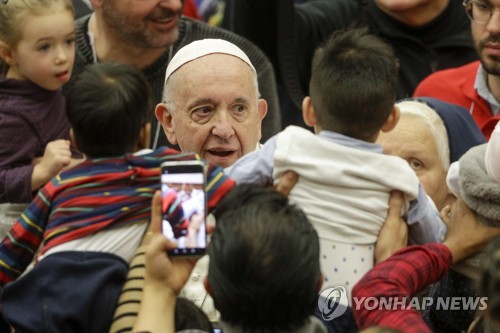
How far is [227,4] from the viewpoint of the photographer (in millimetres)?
6273

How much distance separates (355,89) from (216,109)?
0.80m

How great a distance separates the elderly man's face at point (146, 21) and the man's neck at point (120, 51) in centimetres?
3

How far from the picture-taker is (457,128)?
12.7 ft

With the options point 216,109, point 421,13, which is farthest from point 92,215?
point 421,13

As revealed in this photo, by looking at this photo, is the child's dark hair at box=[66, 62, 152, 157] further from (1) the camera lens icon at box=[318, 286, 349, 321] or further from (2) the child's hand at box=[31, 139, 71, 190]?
(2) the child's hand at box=[31, 139, 71, 190]

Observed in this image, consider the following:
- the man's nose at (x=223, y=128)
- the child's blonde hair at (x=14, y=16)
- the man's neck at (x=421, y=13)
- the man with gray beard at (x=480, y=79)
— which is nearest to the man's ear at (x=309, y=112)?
the man's nose at (x=223, y=128)

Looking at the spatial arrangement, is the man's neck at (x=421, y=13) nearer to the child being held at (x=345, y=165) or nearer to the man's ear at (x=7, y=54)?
the man's ear at (x=7, y=54)

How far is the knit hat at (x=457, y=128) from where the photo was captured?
384cm

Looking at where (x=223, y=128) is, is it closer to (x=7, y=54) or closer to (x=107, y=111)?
(x=107, y=111)

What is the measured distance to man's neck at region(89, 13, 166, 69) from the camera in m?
4.95

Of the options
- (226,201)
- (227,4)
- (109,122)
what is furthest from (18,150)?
(227,4)

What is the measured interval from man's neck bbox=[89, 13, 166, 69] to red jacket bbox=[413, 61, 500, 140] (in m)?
1.14

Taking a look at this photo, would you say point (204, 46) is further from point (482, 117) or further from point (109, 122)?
point (482, 117)

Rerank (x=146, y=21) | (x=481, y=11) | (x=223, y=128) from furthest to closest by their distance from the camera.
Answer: (x=146, y=21) → (x=481, y=11) → (x=223, y=128)
